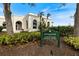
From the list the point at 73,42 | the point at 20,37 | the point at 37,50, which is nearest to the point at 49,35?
the point at 37,50

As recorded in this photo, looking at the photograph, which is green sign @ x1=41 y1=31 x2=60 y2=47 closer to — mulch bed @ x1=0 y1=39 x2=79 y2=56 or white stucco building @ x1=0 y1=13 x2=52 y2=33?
mulch bed @ x1=0 y1=39 x2=79 y2=56

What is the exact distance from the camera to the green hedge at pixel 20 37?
19.4ft

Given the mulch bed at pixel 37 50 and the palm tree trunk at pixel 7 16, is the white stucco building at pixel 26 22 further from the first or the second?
the mulch bed at pixel 37 50

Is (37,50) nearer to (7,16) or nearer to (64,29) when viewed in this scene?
(64,29)

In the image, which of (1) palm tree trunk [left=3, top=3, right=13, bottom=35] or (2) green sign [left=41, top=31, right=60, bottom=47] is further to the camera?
(1) palm tree trunk [left=3, top=3, right=13, bottom=35]

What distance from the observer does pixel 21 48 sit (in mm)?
5594

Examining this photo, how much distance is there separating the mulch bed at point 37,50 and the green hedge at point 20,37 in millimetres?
227

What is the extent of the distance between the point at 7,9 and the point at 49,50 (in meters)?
2.59

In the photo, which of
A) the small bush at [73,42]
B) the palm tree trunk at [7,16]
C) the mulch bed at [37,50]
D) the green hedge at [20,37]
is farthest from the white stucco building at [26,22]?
the mulch bed at [37,50]

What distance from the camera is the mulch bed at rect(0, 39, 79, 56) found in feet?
17.2

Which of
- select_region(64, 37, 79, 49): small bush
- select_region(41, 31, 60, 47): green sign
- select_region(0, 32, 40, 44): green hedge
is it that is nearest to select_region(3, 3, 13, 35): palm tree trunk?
select_region(0, 32, 40, 44): green hedge

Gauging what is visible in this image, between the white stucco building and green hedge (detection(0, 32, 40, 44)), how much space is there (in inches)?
16.9

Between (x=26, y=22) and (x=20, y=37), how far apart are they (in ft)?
4.60

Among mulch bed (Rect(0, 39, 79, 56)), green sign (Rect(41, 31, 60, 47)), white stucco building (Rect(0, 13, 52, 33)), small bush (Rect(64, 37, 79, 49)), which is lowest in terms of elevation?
mulch bed (Rect(0, 39, 79, 56))
